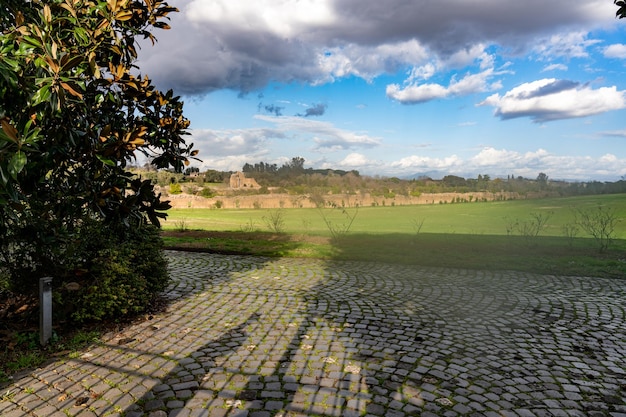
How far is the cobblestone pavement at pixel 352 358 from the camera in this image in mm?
3406

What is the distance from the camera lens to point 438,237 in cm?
1388

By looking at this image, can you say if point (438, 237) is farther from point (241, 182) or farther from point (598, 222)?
point (241, 182)

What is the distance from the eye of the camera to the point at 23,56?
3.05m

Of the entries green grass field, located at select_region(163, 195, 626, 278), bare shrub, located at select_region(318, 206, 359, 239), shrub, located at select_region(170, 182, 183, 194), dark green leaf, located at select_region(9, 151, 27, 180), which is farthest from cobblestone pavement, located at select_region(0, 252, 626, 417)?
shrub, located at select_region(170, 182, 183, 194)

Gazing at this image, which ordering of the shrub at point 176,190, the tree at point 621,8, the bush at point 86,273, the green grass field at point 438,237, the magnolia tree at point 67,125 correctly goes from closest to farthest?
the magnolia tree at point 67,125, the tree at point 621,8, the bush at point 86,273, the green grass field at point 438,237, the shrub at point 176,190

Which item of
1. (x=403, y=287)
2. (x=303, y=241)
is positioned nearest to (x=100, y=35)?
(x=403, y=287)

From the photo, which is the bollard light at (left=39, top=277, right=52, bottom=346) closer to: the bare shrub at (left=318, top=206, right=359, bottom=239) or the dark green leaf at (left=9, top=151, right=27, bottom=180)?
the dark green leaf at (left=9, top=151, right=27, bottom=180)

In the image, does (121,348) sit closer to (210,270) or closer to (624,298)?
(210,270)

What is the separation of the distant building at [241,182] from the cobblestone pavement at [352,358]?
41.2 ft

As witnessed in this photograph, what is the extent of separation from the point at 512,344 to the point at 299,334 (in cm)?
272

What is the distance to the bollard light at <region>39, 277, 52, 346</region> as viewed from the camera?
468cm

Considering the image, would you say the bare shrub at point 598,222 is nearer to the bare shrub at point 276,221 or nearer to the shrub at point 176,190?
the bare shrub at point 276,221

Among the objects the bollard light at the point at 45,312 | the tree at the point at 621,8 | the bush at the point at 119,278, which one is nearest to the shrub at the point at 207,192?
the bush at the point at 119,278

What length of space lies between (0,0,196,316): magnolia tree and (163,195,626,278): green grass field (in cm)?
690
